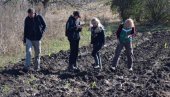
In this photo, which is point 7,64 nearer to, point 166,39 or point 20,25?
point 20,25

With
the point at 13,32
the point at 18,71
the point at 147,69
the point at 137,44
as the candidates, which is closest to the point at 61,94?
the point at 18,71

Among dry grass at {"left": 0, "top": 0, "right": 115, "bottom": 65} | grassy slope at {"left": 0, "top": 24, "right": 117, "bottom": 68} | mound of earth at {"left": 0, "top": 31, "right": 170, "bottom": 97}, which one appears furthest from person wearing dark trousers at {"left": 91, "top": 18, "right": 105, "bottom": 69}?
dry grass at {"left": 0, "top": 0, "right": 115, "bottom": 65}

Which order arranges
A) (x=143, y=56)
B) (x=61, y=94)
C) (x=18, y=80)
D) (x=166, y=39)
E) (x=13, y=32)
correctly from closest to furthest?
(x=61, y=94), (x=18, y=80), (x=143, y=56), (x=13, y=32), (x=166, y=39)

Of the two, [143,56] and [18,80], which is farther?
[143,56]

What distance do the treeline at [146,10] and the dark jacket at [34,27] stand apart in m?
19.6

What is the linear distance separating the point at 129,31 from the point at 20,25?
22.9ft

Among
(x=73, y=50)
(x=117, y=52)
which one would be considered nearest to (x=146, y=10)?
(x=117, y=52)

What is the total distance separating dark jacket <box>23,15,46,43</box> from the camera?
13039 mm

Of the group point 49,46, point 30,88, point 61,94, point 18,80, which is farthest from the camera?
point 49,46

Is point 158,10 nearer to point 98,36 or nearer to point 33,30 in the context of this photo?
point 98,36

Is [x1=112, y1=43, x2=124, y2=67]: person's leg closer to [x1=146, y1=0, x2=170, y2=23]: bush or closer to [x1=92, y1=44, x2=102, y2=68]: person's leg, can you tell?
[x1=92, y1=44, x2=102, y2=68]: person's leg

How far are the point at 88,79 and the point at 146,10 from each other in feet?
68.5

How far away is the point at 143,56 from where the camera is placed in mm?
16719

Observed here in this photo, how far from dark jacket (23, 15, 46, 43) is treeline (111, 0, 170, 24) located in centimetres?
1960
